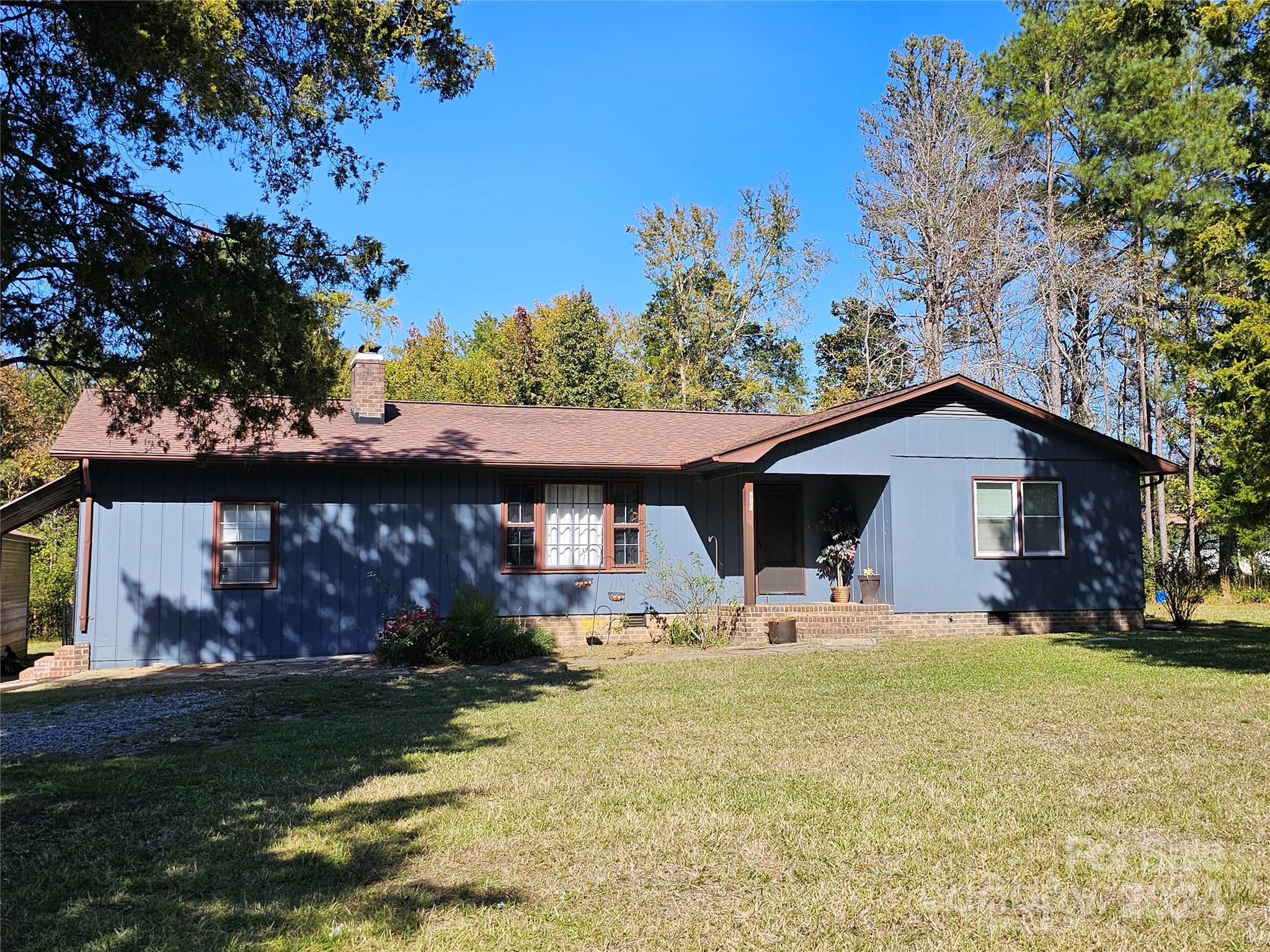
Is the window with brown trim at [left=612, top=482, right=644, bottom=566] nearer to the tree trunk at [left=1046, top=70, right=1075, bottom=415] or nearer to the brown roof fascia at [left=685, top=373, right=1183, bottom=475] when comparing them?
the brown roof fascia at [left=685, top=373, right=1183, bottom=475]

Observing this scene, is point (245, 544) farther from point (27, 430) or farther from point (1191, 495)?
point (1191, 495)

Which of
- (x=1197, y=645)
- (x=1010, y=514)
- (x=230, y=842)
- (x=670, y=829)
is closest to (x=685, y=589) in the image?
(x=1010, y=514)

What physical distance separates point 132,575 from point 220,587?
1.17m

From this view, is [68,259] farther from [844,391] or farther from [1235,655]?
[844,391]

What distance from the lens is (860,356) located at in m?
35.2

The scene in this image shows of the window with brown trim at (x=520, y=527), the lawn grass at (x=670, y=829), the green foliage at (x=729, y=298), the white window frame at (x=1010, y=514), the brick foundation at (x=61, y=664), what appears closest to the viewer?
the lawn grass at (x=670, y=829)

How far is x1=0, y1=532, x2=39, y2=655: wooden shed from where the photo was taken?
13.6m

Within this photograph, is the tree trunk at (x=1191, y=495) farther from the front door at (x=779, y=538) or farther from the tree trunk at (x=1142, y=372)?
the front door at (x=779, y=538)

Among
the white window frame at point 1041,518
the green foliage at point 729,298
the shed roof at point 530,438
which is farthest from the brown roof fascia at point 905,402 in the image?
the green foliage at point 729,298

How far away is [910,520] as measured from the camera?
1567 centimetres

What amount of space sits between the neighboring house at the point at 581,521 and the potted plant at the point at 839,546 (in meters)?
0.24

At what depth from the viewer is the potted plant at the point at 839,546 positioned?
16.7 meters

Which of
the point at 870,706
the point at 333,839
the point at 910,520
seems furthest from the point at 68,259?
the point at 910,520

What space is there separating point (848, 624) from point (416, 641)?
6.79 metres
